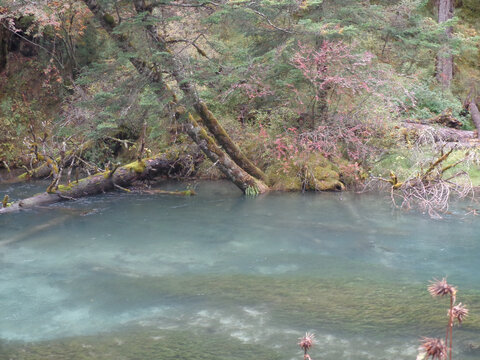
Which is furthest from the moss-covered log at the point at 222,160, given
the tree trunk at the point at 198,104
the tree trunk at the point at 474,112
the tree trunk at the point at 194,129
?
the tree trunk at the point at 474,112

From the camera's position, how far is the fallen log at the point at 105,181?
38.9ft

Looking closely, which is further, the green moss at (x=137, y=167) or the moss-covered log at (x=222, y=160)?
the green moss at (x=137, y=167)

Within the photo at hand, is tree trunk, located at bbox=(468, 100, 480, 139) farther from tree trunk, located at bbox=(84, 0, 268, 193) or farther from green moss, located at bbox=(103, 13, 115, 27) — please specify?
green moss, located at bbox=(103, 13, 115, 27)

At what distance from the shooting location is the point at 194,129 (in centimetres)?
1298

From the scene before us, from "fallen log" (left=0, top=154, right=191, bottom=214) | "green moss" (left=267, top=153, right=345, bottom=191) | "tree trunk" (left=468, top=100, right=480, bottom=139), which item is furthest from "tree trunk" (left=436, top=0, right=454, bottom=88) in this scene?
"fallen log" (left=0, top=154, right=191, bottom=214)

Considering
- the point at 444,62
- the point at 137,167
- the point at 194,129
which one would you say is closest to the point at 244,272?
the point at 194,129

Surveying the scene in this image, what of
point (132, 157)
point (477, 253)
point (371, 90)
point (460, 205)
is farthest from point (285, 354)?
point (132, 157)

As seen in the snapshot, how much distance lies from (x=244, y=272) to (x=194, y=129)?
6.13m

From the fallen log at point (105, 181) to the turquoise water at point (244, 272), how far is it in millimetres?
288

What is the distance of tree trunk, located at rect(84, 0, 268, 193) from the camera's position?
37.6 ft

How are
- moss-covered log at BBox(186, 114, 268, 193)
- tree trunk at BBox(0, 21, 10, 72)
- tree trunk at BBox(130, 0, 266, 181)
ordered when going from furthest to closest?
tree trunk at BBox(0, 21, 10, 72)
moss-covered log at BBox(186, 114, 268, 193)
tree trunk at BBox(130, 0, 266, 181)

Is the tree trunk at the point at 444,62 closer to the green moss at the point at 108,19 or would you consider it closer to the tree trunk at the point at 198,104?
the tree trunk at the point at 198,104

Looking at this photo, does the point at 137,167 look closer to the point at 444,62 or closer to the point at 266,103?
the point at 266,103

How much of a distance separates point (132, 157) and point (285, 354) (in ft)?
40.8
